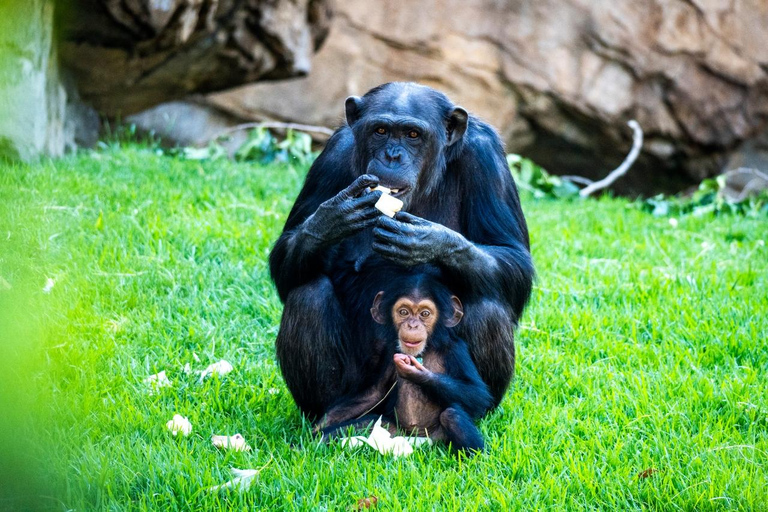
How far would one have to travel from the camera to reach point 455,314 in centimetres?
476

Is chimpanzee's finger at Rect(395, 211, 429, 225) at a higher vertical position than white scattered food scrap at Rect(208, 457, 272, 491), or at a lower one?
higher

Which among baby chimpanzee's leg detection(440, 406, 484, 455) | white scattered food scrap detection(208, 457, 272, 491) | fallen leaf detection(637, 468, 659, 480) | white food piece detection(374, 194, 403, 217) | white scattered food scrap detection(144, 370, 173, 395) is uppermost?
white food piece detection(374, 194, 403, 217)

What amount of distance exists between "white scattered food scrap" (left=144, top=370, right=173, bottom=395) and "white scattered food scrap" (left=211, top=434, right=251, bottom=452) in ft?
2.50

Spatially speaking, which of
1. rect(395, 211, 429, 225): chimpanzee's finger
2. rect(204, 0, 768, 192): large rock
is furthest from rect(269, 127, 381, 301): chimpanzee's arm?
rect(204, 0, 768, 192): large rock

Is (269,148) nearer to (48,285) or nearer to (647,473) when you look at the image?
(48,285)

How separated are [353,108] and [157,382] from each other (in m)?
1.87

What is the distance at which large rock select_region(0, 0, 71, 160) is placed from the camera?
7.25 m

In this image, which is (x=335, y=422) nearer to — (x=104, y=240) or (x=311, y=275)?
(x=311, y=275)

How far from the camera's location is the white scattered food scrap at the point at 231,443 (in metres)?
4.32

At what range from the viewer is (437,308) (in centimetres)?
466

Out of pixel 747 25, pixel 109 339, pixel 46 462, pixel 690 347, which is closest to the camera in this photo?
pixel 46 462

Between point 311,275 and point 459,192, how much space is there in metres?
0.98

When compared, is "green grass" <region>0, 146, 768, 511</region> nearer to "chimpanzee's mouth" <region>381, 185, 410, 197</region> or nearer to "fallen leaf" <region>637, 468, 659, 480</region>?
"fallen leaf" <region>637, 468, 659, 480</region>

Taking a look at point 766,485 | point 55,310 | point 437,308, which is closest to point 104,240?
point 55,310
